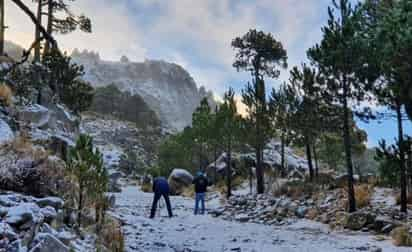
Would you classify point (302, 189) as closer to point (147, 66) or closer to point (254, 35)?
point (254, 35)

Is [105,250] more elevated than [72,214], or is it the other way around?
[72,214]

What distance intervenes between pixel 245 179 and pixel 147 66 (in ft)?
408

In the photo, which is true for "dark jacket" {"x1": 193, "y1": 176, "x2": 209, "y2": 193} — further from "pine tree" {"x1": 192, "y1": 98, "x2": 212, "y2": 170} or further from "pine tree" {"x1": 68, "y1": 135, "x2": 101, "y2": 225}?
"pine tree" {"x1": 192, "y1": 98, "x2": 212, "y2": 170}

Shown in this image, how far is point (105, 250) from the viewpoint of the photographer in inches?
229

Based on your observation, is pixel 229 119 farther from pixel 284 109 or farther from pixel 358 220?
pixel 358 220

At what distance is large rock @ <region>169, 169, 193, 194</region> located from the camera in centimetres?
3244

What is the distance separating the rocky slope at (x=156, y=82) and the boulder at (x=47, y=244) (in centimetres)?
12010

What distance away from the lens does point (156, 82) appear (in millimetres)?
146250

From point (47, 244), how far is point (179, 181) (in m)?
28.6

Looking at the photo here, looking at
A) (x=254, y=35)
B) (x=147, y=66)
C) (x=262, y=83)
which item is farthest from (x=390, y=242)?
(x=147, y=66)

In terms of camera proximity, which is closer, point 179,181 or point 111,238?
point 111,238

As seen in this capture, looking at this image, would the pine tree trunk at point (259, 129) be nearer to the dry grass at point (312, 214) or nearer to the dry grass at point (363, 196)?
the dry grass at point (363, 196)

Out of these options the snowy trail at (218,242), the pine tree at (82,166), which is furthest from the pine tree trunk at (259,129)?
the pine tree at (82,166)

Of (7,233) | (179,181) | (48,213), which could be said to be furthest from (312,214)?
(179,181)
